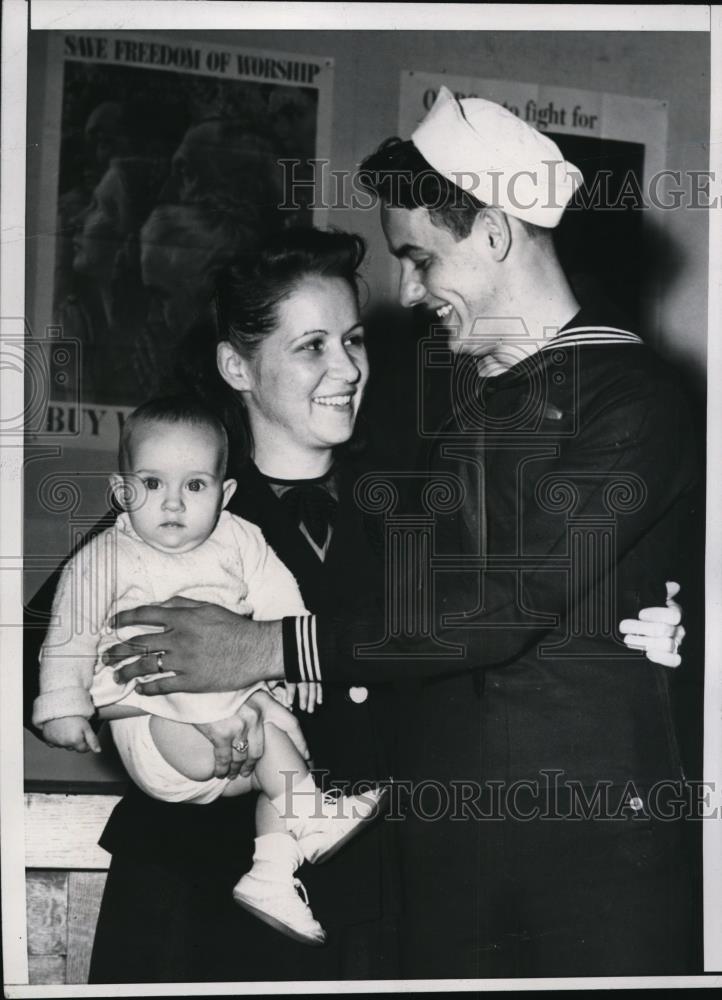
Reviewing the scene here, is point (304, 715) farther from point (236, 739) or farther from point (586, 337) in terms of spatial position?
point (586, 337)

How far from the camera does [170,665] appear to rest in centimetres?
166

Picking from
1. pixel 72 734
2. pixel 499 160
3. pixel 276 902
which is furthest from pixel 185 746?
pixel 499 160

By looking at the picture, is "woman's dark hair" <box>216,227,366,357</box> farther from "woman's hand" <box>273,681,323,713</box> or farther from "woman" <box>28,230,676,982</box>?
"woman's hand" <box>273,681,323,713</box>

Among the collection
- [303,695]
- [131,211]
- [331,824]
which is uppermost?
[131,211]

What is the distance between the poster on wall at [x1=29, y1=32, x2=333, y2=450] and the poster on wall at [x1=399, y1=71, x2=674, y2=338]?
315mm

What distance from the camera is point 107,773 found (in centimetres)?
168

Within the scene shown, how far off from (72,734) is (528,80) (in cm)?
140

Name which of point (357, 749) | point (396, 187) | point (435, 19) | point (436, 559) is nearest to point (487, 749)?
point (357, 749)

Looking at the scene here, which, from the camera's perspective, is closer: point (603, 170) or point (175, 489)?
point (175, 489)

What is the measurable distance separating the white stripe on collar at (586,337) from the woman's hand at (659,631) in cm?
44

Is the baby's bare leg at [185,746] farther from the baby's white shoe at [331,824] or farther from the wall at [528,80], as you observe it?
the wall at [528,80]

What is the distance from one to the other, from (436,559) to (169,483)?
0.48m

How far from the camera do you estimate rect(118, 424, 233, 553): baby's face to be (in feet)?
5.41

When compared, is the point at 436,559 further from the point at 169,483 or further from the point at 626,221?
the point at 626,221
